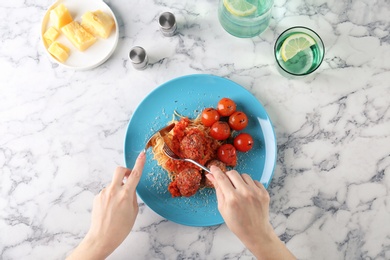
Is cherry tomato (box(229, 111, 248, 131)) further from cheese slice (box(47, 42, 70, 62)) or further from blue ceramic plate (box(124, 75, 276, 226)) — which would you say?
cheese slice (box(47, 42, 70, 62))

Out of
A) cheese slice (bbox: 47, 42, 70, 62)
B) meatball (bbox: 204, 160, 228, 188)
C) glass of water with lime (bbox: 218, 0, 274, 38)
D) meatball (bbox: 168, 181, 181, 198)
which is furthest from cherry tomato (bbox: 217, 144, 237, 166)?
cheese slice (bbox: 47, 42, 70, 62)

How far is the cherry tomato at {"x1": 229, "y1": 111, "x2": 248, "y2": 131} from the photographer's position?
6.25ft

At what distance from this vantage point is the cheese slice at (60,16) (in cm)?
205

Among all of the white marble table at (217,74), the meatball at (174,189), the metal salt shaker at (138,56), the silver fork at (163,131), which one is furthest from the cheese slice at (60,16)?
the meatball at (174,189)

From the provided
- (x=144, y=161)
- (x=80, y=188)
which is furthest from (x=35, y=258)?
(x=144, y=161)

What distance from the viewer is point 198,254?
200cm

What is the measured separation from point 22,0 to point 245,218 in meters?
1.52

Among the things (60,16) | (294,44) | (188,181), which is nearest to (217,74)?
(294,44)

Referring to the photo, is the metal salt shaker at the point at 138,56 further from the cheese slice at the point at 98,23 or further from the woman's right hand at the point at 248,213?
the woman's right hand at the point at 248,213

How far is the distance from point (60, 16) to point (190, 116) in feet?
2.52

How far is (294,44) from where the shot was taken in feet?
6.57

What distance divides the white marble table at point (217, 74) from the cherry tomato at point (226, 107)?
198mm

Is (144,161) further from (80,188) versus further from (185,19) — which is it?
(185,19)

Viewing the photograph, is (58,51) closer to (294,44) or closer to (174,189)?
(174,189)
